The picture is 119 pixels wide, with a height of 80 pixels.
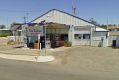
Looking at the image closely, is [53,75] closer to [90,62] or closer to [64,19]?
[90,62]

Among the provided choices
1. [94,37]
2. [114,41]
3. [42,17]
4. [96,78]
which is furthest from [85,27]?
[96,78]

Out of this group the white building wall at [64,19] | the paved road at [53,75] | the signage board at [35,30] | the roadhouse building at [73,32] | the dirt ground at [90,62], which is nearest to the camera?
the paved road at [53,75]

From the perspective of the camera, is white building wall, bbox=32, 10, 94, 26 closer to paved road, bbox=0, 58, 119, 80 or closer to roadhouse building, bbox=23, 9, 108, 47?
roadhouse building, bbox=23, 9, 108, 47

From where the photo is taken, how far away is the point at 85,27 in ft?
121

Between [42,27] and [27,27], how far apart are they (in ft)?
9.02

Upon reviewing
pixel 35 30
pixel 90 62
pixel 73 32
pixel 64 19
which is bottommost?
pixel 90 62

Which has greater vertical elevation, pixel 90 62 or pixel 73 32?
pixel 73 32

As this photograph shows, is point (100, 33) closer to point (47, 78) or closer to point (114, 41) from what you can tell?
point (114, 41)

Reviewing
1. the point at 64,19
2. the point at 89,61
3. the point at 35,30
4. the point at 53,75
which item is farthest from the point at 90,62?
the point at 64,19

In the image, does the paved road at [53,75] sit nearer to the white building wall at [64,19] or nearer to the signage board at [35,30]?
the signage board at [35,30]

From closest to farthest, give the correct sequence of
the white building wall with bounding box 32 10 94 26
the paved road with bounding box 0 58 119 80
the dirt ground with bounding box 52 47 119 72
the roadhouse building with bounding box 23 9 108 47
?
1. the paved road with bounding box 0 58 119 80
2. the dirt ground with bounding box 52 47 119 72
3. the roadhouse building with bounding box 23 9 108 47
4. the white building wall with bounding box 32 10 94 26

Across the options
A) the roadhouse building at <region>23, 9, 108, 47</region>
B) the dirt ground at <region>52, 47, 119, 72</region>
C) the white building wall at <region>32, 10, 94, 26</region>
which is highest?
the white building wall at <region>32, 10, 94, 26</region>

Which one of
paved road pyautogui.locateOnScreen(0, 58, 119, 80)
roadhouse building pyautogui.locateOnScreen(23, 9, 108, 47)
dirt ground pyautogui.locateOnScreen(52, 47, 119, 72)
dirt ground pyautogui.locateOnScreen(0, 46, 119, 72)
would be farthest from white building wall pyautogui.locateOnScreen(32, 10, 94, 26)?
paved road pyautogui.locateOnScreen(0, 58, 119, 80)

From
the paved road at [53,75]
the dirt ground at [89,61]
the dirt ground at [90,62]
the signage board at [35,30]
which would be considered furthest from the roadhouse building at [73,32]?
the paved road at [53,75]
